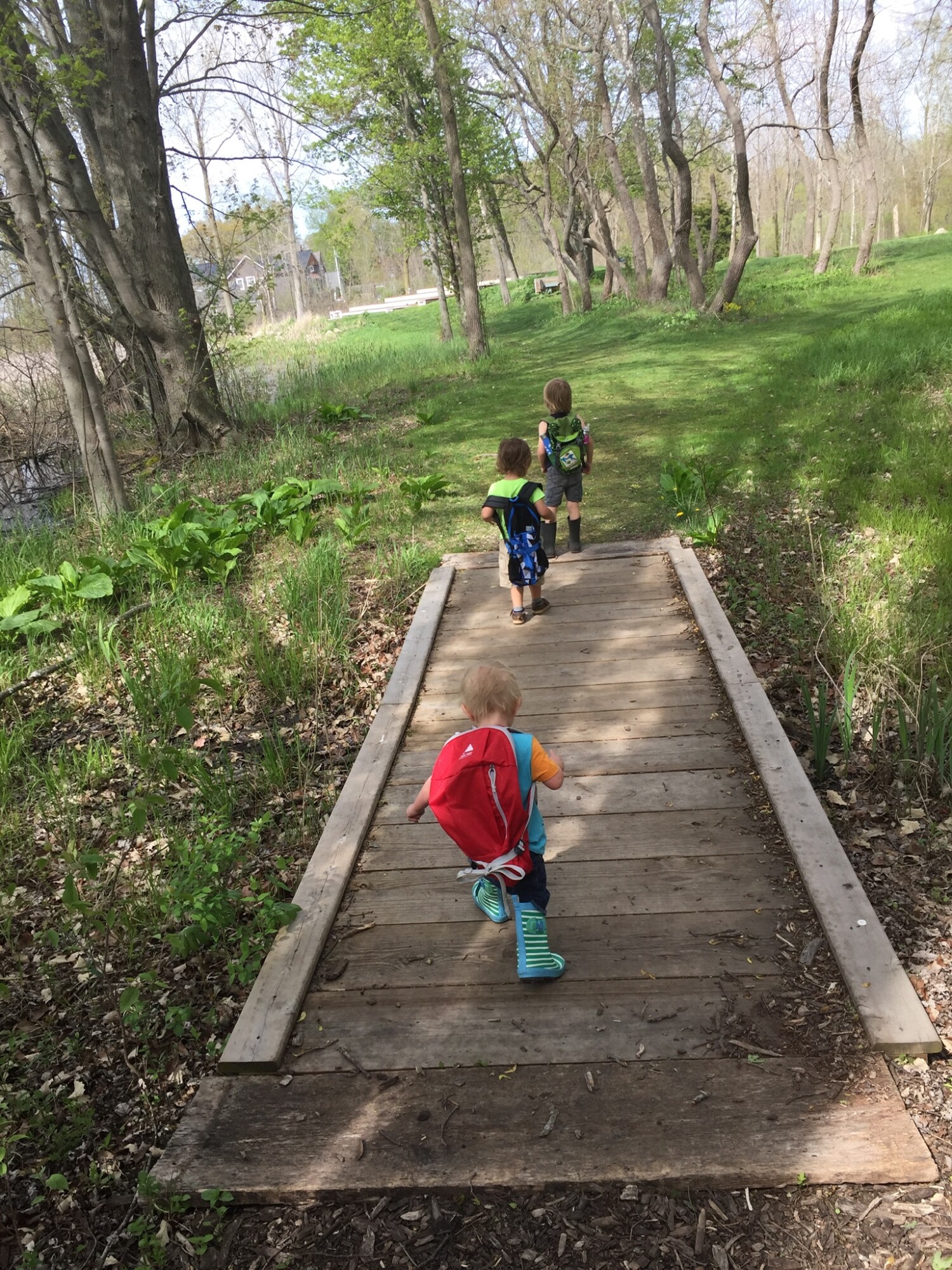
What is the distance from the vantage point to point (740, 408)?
9766 millimetres

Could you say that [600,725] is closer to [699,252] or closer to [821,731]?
[821,731]

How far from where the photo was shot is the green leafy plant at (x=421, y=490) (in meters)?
7.45

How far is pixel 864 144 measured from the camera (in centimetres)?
1875

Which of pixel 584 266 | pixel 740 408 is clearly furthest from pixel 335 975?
pixel 584 266

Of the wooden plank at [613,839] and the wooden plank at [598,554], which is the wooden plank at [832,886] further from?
the wooden plank at [598,554]

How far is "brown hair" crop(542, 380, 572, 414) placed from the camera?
223 inches

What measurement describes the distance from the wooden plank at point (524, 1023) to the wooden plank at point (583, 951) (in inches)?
1.6

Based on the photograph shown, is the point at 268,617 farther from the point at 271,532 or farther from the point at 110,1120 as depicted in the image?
the point at 110,1120

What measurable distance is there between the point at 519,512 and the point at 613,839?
7.55 ft

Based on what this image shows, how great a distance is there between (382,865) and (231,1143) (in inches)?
49.5

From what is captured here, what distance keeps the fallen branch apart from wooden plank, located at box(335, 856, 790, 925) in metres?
2.86

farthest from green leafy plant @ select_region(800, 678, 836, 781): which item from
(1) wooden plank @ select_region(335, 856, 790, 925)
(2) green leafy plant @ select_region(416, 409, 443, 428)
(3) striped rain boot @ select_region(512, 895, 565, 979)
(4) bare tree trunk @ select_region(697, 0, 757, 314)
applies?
(4) bare tree trunk @ select_region(697, 0, 757, 314)

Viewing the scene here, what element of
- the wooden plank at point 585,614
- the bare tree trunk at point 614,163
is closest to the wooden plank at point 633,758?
the wooden plank at point 585,614

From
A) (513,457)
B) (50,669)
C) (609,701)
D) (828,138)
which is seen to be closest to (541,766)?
(609,701)
